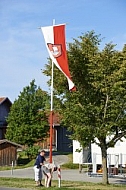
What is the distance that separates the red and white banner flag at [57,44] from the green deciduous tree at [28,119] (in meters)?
28.0

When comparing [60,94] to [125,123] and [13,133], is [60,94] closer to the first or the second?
[125,123]

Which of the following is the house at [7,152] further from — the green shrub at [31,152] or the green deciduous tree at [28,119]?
the green deciduous tree at [28,119]

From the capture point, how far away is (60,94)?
24391 millimetres

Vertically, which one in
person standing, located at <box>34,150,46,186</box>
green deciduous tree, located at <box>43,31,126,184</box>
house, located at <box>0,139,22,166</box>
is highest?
green deciduous tree, located at <box>43,31,126,184</box>

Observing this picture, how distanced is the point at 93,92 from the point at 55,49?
143 inches

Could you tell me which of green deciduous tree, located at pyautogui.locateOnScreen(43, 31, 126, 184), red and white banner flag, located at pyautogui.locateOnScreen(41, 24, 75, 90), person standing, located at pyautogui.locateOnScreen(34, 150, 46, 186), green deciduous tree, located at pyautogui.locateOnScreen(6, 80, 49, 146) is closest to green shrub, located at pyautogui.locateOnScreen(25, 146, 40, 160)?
green deciduous tree, located at pyautogui.locateOnScreen(6, 80, 49, 146)

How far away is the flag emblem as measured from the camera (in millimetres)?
21250

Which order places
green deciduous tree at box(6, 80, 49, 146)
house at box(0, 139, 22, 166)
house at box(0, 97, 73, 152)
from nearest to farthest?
house at box(0, 139, 22, 166) → green deciduous tree at box(6, 80, 49, 146) → house at box(0, 97, 73, 152)

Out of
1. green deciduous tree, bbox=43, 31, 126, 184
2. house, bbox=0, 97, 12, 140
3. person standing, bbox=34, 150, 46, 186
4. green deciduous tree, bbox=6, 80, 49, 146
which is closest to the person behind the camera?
person standing, bbox=34, 150, 46, 186

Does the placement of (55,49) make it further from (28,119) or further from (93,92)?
(28,119)

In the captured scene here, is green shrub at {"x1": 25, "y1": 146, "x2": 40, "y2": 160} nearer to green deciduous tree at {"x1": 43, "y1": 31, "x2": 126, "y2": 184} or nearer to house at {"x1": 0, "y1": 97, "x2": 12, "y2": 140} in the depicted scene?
house at {"x1": 0, "y1": 97, "x2": 12, "y2": 140}

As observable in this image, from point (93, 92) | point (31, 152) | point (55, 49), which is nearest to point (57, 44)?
point (55, 49)

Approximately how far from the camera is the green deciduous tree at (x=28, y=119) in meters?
49.9

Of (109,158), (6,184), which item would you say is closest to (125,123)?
(6,184)
